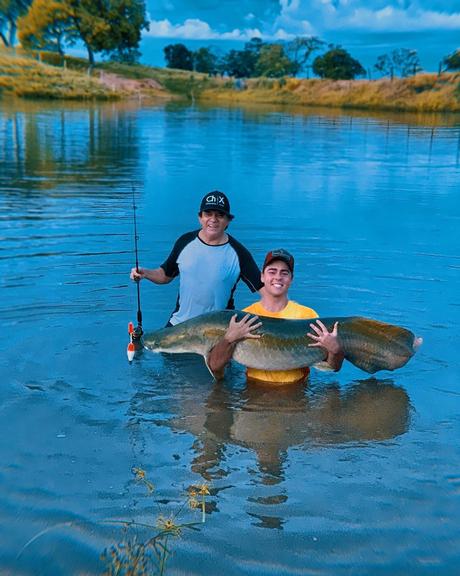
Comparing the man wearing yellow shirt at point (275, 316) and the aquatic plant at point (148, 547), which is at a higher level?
the man wearing yellow shirt at point (275, 316)

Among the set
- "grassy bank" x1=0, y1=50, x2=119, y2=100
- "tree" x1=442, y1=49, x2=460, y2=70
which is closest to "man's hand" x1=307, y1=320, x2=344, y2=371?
"grassy bank" x1=0, y1=50, x2=119, y2=100

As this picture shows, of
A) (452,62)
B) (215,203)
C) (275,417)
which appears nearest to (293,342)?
(275,417)

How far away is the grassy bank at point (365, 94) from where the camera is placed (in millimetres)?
53094

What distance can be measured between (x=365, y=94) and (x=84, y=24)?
108ft

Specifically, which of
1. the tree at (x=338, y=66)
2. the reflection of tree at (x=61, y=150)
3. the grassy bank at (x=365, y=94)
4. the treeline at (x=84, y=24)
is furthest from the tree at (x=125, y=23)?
the reflection of tree at (x=61, y=150)

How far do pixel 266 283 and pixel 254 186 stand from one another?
967 centimetres

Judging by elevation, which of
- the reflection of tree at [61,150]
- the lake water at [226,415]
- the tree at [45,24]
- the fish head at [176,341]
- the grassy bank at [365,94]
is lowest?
the lake water at [226,415]

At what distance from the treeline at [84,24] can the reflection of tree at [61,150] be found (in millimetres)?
47293

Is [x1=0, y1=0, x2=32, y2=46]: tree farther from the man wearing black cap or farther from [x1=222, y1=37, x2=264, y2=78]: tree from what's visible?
the man wearing black cap

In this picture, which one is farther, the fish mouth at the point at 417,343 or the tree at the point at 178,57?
the tree at the point at 178,57

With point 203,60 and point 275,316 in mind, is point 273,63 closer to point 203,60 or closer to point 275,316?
point 203,60

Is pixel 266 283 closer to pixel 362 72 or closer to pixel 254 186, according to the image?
pixel 254 186

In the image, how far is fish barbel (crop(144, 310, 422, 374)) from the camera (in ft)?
16.5

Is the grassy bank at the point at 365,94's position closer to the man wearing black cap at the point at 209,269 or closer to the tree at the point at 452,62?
the tree at the point at 452,62
